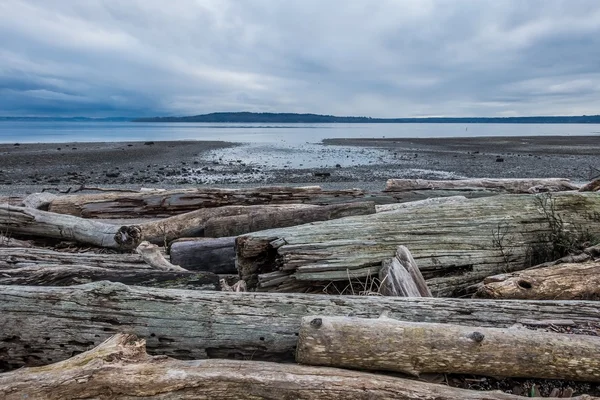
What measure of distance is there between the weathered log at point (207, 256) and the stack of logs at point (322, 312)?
19 mm

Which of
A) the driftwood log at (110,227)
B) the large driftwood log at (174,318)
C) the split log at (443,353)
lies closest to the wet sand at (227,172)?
the driftwood log at (110,227)

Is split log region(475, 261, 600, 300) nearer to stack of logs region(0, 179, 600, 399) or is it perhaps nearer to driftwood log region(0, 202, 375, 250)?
stack of logs region(0, 179, 600, 399)

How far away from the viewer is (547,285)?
126 inches

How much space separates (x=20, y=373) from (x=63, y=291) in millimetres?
576

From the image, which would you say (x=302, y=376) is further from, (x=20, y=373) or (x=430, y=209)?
(x=430, y=209)

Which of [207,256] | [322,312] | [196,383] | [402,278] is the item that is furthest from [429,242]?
[196,383]

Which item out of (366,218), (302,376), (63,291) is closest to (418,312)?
(302,376)

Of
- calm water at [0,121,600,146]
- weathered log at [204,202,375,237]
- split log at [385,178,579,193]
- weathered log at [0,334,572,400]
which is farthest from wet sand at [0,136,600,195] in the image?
calm water at [0,121,600,146]

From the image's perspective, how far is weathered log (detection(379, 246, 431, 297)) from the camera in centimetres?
315

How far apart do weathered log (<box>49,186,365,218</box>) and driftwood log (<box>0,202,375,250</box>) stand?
1.12m

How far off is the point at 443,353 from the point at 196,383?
1271mm

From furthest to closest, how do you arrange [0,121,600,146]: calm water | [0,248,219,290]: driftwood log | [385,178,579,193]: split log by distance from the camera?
1. [0,121,600,146]: calm water
2. [385,178,579,193]: split log
3. [0,248,219,290]: driftwood log

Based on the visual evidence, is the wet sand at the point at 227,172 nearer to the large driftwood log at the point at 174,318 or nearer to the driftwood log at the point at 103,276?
the driftwood log at the point at 103,276

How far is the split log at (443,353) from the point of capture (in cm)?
227
